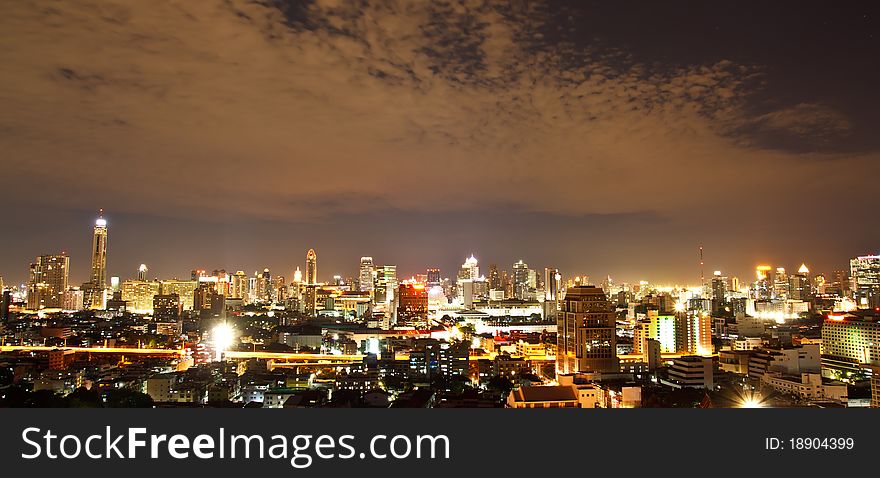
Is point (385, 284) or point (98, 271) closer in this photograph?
point (98, 271)

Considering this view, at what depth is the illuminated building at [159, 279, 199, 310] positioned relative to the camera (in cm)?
2100

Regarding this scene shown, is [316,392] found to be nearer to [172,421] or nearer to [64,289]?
[172,421]

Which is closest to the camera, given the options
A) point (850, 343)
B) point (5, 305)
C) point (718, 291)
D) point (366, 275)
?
point (850, 343)

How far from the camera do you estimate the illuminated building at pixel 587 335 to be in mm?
8953

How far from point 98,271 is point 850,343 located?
1397cm

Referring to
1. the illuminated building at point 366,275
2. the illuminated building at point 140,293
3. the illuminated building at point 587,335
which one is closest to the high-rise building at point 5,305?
the illuminated building at point 140,293

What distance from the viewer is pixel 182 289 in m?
21.8

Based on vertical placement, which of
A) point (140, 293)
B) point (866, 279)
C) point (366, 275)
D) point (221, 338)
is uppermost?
point (366, 275)

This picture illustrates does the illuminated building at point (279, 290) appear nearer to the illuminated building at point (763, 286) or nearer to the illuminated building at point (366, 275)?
the illuminated building at point (366, 275)

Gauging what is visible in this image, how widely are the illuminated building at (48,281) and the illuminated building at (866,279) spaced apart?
16.1 meters

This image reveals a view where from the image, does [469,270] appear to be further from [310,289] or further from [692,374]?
[692,374]

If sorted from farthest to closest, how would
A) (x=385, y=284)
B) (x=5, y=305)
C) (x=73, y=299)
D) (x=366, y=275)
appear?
(x=366, y=275)
(x=385, y=284)
(x=73, y=299)
(x=5, y=305)

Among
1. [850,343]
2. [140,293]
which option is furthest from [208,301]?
[850,343]

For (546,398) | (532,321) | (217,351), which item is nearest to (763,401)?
(546,398)
